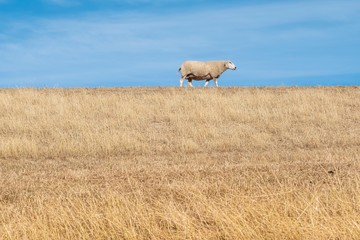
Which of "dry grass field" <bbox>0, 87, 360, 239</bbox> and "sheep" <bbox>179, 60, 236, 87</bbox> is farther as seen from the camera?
"sheep" <bbox>179, 60, 236, 87</bbox>

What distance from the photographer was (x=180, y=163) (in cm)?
1248

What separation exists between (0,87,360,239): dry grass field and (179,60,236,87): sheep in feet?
24.6

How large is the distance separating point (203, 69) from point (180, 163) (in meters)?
20.4

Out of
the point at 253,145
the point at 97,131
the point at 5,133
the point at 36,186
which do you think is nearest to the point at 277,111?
the point at 253,145

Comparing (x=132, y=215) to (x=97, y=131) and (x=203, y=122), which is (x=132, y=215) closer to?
(x=97, y=131)

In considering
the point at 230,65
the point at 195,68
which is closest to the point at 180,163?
the point at 195,68

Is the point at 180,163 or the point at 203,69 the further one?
the point at 203,69

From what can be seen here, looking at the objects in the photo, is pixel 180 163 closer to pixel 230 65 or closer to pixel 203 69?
pixel 203 69


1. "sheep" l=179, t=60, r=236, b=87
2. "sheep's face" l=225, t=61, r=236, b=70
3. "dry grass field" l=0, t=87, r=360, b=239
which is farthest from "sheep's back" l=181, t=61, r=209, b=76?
"dry grass field" l=0, t=87, r=360, b=239

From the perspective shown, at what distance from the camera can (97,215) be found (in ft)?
21.6

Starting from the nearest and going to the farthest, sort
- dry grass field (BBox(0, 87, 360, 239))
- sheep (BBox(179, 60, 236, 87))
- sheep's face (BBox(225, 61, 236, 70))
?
dry grass field (BBox(0, 87, 360, 239)) < sheep (BBox(179, 60, 236, 87)) < sheep's face (BBox(225, 61, 236, 70))

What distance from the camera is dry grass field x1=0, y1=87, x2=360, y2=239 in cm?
643

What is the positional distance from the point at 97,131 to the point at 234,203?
1012cm

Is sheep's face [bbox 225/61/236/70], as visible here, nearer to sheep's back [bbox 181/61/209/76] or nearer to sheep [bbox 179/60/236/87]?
sheep [bbox 179/60/236/87]
